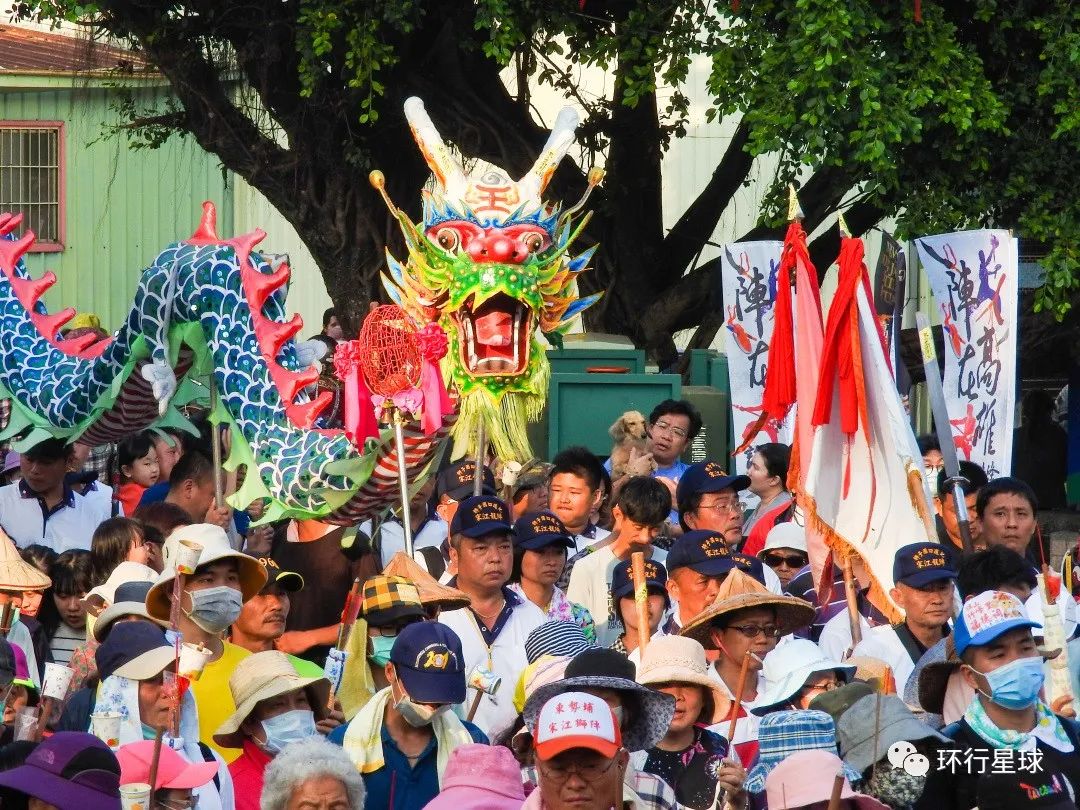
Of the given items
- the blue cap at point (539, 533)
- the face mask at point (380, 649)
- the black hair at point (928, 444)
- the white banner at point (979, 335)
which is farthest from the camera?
the white banner at point (979, 335)

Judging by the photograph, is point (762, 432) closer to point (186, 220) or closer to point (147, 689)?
point (147, 689)

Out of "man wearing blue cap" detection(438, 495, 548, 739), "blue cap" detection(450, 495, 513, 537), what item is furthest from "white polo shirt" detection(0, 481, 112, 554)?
"man wearing blue cap" detection(438, 495, 548, 739)

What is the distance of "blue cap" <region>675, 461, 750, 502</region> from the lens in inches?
355

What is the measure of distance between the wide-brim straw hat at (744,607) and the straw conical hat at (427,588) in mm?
813

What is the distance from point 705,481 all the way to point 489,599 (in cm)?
189

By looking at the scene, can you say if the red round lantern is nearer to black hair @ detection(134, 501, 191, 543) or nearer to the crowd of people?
the crowd of people

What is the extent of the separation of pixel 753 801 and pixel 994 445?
5.75 m

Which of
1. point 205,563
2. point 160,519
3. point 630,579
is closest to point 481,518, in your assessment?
point 630,579

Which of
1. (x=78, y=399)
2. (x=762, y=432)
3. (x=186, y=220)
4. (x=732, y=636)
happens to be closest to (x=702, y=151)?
(x=186, y=220)

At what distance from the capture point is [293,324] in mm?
9133

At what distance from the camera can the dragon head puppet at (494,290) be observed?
9.44m

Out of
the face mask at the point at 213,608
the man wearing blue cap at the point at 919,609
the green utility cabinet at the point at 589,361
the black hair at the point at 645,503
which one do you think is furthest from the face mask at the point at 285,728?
the green utility cabinet at the point at 589,361

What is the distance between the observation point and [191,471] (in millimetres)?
9242

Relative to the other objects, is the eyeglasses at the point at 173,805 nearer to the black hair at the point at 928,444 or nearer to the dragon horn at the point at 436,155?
the dragon horn at the point at 436,155
